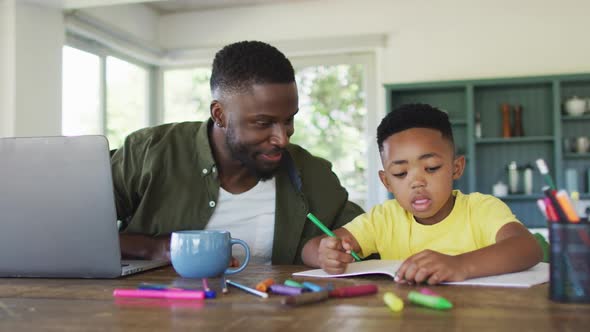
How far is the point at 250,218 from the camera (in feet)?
5.64

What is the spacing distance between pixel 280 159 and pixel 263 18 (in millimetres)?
4138

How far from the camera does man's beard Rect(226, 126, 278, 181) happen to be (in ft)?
5.38

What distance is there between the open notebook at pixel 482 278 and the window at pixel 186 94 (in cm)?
481

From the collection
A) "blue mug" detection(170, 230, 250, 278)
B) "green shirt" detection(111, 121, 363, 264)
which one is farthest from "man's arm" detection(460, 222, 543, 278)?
"green shirt" detection(111, 121, 363, 264)

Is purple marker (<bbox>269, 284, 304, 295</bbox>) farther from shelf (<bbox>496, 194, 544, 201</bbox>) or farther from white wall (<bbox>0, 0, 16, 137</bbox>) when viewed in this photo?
shelf (<bbox>496, 194, 544, 201</bbox>)

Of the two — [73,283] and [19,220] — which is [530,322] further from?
[19,220]

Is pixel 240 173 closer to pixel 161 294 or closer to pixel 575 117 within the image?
pixel 161 294

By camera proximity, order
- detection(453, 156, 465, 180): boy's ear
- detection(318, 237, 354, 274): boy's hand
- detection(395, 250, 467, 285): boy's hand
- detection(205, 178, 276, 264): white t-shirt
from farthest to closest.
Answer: detection(205, 178, 276, 264): white t-shirt < detection(453, 156, 465, 180): boy's ear < detection(318, 237, 354, 274): boy's hand < detection(395, 250, 467, 285): boy's hand

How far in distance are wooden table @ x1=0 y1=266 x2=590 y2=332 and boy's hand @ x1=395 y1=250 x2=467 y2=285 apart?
1.2 inches

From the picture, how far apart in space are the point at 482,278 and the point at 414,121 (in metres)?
0.46

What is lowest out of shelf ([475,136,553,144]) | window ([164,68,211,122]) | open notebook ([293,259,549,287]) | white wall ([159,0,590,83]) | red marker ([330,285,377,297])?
open notebook ([293,259,549,287])

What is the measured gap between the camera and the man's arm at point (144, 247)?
1.49 metres

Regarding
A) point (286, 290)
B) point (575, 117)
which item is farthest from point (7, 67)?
point (575, 117)

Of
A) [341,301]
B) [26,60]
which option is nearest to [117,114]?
[26,60]
